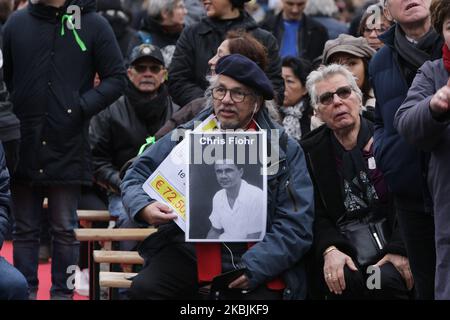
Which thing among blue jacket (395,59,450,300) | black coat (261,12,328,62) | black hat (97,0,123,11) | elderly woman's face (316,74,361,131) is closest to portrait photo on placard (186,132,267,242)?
elderly woman's face (316,74,361,131)

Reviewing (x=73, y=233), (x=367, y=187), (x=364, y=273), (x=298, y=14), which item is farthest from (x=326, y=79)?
(x=298, y=14)

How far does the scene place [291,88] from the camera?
8.06 m

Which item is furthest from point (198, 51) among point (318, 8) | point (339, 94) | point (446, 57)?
point (318, 8)

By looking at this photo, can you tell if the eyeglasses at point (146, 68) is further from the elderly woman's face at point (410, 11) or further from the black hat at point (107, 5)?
the elderly woman's face at point (410, 11)

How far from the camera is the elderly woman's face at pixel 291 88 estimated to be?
7.97 m

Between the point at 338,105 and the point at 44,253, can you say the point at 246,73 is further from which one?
the point at 44,253

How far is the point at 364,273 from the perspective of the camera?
19.2 ft

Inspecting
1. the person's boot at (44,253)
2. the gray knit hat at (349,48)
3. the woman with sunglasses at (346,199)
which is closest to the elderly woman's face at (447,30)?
the woman with sunglasses at (346,199)

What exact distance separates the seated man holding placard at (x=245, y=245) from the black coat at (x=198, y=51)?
1454 mm

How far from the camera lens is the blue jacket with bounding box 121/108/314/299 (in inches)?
220

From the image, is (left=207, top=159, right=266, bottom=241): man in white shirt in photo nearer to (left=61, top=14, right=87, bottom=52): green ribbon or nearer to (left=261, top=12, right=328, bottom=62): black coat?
(left=61, top=14, right=87, bottom=52): green ribbon

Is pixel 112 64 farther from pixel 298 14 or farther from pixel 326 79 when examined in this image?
pixel 298 14

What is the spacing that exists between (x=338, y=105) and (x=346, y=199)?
1.74 ft

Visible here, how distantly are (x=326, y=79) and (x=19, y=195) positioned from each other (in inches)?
88.8
